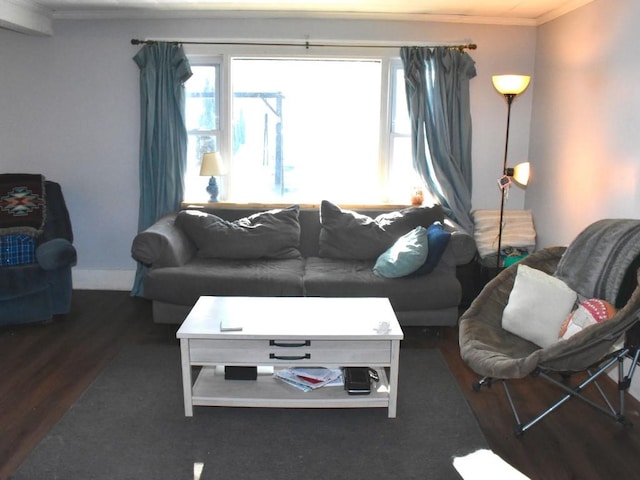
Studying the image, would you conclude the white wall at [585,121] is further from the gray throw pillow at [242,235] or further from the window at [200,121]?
the window at [200,121]

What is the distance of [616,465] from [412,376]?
1094mm

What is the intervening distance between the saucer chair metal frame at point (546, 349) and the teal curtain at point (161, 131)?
2586mm

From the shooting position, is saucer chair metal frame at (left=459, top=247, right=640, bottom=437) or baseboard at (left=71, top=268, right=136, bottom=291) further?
baseboard at (left=71, top=268, right=136, bottom=291)

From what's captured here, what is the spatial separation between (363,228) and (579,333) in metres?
1.93

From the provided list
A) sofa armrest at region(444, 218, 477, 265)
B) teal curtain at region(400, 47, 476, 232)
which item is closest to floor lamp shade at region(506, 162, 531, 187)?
teal curtain at region(400, 47, 476, 232)

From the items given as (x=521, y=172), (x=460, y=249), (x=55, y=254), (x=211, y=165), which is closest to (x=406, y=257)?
(x=460, y=249)

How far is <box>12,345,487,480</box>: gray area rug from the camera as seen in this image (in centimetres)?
232

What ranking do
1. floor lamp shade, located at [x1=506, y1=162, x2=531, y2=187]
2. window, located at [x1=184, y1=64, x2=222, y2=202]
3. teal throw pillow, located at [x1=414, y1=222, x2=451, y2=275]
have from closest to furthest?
teal throw pillow, located at [x1=414, y1=222, x2=451, y2=275] < floor lamp shade, located at [x1=506, y1=162, x2=531, y2=187] < window, located at [x1=184, y1=64, x2=222, y2=202]

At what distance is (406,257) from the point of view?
141 inches

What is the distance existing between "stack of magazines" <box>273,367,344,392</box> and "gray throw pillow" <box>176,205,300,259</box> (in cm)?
133

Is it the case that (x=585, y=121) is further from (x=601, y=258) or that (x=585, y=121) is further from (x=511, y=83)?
(x=601, y=258)

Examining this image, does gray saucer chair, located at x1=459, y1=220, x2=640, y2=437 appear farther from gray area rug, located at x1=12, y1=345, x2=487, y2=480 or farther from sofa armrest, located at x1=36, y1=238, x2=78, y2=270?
sofa armrest, located at x1=36, y1=238, x2=78, y2=270

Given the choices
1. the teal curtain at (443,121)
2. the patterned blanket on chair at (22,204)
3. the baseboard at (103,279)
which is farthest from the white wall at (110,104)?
the patterned blanket on chair at (22,204)

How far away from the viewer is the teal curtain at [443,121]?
4312mm
